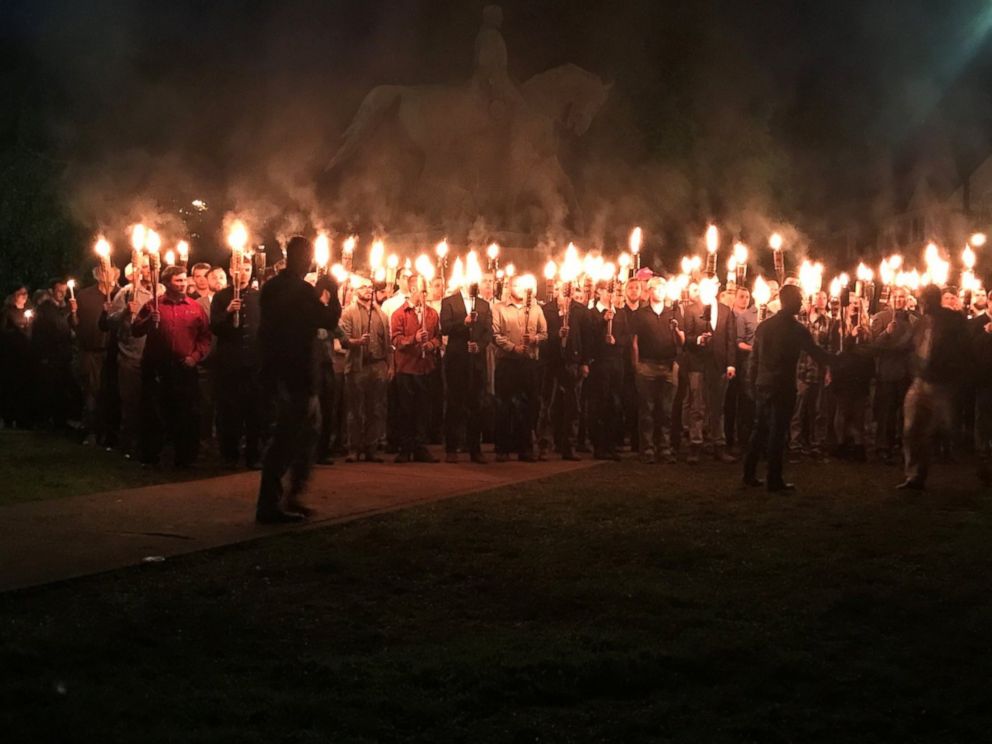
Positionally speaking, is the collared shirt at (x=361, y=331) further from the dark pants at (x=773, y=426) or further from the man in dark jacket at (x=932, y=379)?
the man in dark jacket at (x=932, y=379)

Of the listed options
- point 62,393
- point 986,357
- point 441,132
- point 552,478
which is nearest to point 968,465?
point 986,357

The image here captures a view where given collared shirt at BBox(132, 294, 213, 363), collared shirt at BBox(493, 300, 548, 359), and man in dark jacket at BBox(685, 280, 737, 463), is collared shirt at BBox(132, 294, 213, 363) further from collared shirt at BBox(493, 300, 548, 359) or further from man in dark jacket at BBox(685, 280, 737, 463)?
man in dark jacket at BBox(685, 280, 737, 463)

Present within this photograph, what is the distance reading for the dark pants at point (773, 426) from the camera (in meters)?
11.7

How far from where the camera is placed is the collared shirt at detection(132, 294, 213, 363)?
12.1 meters

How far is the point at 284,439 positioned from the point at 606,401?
20.9ft

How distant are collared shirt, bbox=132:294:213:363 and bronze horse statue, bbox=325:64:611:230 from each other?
15.2 m

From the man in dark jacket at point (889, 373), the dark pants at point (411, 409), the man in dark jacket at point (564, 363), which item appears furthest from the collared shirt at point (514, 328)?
the man in dark jacket at point (889, 373)

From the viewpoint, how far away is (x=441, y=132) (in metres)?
27.4

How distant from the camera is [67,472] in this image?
11.8 m

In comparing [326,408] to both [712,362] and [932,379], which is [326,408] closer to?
[712,362]

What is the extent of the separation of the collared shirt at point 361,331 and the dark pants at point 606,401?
2633 mm

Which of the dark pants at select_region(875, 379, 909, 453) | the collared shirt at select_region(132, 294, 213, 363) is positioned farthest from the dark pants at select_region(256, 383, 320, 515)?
the dark pants at select_region(875, 379, 909, 453)

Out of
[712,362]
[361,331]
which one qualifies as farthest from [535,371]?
[712,362]

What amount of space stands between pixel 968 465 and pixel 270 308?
9.27m
